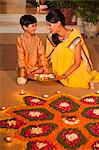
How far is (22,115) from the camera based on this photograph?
3859 millimetres

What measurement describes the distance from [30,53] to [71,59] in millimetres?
532

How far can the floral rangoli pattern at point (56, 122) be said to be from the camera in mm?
3390

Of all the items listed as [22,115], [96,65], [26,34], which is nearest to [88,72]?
[96,65]

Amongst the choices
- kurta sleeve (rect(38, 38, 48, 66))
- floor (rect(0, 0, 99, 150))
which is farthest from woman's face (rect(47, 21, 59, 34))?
floor (rect(0, 0, 99, 150))

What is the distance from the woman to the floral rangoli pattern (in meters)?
0.37

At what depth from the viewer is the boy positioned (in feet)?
15.2

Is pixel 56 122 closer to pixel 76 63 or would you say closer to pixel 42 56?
pixel 76 63

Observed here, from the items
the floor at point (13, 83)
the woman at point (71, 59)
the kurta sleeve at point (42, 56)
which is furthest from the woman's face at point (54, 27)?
the floor at point (13, 83)

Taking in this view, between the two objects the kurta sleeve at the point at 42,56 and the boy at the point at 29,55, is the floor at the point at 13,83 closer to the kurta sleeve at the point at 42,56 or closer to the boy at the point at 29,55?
the boy at the point at 29,55

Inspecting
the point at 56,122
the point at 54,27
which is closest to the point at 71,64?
the point at 54,27

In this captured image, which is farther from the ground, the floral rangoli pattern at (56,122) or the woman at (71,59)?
the woman at (71,59)

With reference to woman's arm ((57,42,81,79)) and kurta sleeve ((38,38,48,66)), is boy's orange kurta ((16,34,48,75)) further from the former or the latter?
woman's arm ((57,42,81,79))

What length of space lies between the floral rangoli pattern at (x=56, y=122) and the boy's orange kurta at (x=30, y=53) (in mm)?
557

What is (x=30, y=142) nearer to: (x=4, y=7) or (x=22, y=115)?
(x=22, y=115)
